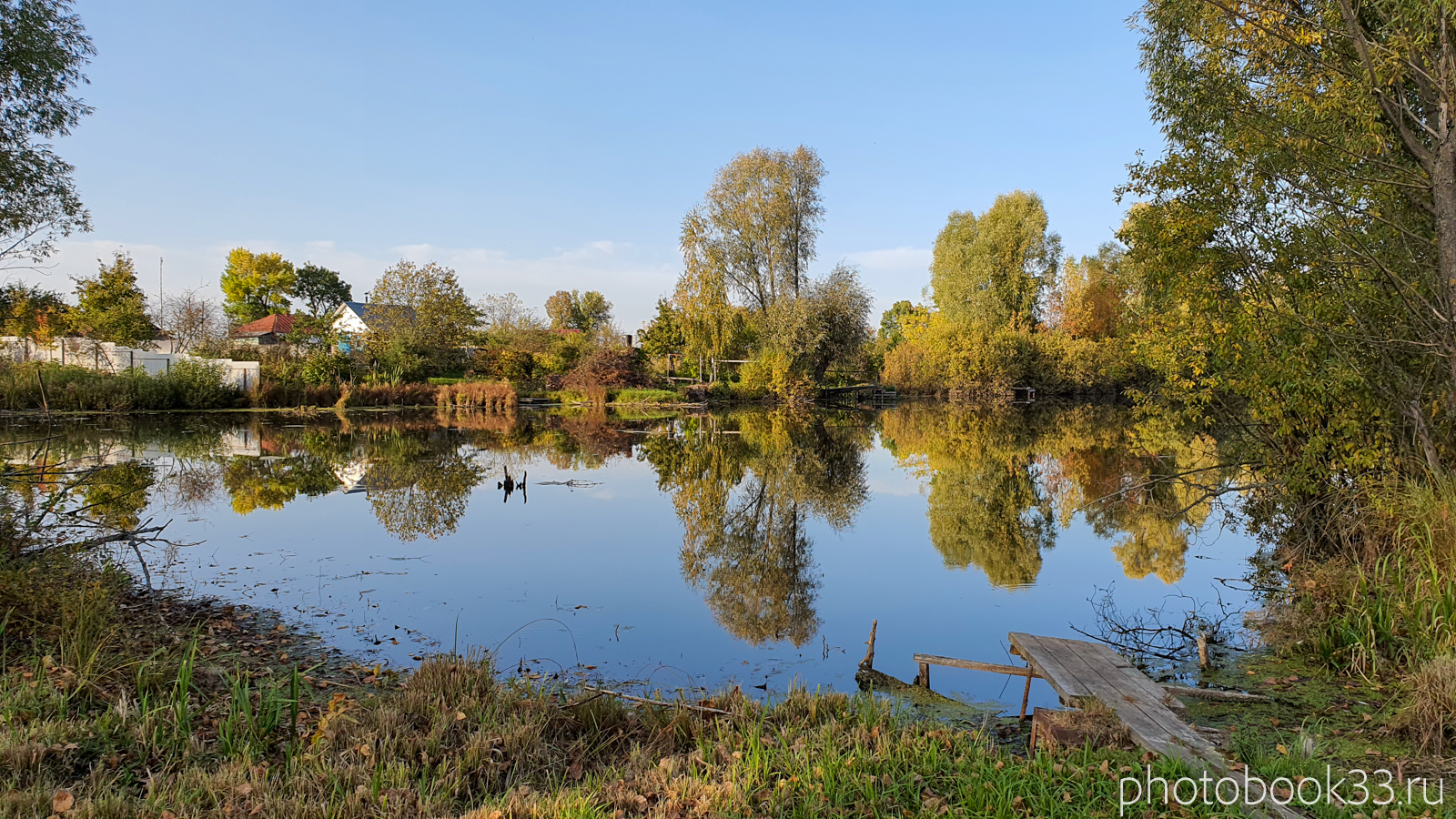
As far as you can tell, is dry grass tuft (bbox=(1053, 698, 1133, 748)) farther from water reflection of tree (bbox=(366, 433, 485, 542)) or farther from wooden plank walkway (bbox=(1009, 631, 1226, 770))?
water reflection of tree (bbox=(366, 433, 485, 542))

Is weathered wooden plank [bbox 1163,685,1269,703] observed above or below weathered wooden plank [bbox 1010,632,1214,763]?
below

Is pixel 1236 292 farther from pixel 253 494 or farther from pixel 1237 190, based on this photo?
pixel 253 494

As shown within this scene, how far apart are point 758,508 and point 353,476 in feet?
27.6

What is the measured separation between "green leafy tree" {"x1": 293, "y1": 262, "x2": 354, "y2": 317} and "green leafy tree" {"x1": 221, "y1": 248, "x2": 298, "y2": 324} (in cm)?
697

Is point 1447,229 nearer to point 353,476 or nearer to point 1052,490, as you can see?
point 1052,490

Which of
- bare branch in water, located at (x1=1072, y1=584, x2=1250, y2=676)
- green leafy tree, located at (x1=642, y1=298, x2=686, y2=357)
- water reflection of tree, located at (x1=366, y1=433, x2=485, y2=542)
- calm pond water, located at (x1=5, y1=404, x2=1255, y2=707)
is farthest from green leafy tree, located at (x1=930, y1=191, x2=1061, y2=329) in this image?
bare branch in water, located at (x1=1072, y1=584, x2=1250, y2=676)

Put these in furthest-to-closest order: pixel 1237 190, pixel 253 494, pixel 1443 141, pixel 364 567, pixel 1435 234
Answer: pixel 253 494, pixel 364 567, pixel 1237 190, pixel 1435 234, pixel 1443 141

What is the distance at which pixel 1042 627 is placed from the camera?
24.3 ft

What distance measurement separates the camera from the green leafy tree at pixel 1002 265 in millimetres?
42562

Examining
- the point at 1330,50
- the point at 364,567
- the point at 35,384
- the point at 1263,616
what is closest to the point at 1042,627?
the point at 1263,616

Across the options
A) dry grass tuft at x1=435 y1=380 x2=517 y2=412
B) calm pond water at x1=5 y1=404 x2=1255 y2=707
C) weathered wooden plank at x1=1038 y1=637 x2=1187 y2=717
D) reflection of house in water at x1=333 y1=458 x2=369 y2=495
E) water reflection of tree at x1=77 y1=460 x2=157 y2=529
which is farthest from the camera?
dry grass tuft at x1=435 y1=380 x2=517 y2=412

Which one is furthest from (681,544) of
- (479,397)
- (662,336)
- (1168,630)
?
(662,336)

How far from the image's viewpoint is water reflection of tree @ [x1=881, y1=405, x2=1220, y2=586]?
33.5 ft

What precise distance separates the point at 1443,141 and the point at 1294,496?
340 centimetres
